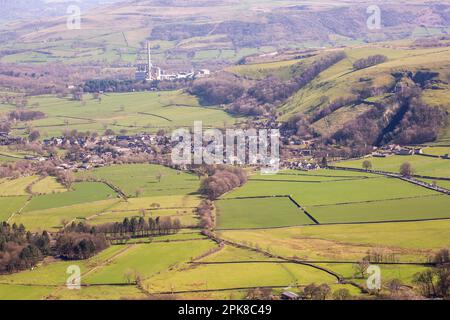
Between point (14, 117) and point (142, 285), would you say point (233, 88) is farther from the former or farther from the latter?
point (142, 285)

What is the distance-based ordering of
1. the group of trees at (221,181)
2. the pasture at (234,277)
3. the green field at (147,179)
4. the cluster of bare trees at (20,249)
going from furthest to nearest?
the green field at (147,179), the group of trees at (221,181), the cluster of bare trees at (20,249), the pasture at (234,277)

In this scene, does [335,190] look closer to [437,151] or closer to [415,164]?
[415,164]

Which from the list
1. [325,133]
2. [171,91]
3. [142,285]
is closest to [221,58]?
[171,91]

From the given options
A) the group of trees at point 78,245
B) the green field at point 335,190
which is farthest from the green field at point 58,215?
the green field at point 335,190

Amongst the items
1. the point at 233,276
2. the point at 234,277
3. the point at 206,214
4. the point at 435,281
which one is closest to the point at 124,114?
the point at 206,214

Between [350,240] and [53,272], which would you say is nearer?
[53,272]

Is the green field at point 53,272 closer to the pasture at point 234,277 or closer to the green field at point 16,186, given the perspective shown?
the pasture at point 234,277

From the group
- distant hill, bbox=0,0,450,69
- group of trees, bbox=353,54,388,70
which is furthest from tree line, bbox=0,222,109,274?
distant hill, bbox=0,0,450,69
